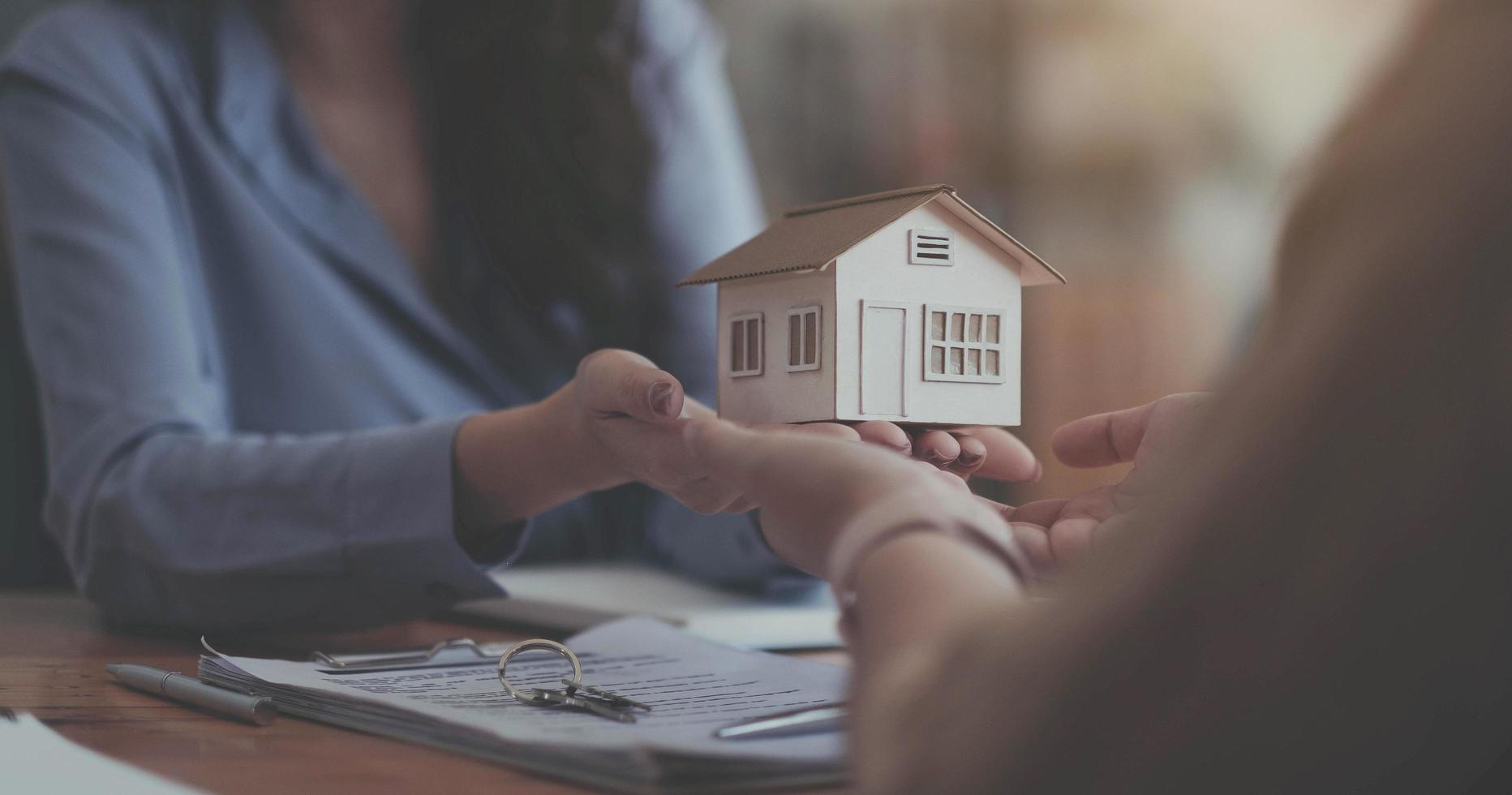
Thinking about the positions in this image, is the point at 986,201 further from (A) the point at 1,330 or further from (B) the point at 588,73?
(A) the point at 1,330

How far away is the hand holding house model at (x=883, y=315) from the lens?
2.32 ft

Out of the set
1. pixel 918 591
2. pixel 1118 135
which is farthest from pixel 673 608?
pixel 1118 135

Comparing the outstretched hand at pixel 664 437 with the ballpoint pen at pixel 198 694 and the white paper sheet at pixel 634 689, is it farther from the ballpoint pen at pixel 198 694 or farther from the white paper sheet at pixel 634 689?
the ballpoint pen at pixel 198 694

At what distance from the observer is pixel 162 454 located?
43.6 inches

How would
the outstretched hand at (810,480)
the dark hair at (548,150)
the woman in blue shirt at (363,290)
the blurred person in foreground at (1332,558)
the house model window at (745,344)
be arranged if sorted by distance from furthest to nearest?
the dark hair at (548,150), the woman in blue shirt at (363,290), the house model window at (745,344), the outstretched hand at (810,480), the blurred person in foreground at (1332,558)

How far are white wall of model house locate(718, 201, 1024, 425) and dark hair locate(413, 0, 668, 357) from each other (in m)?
0.91

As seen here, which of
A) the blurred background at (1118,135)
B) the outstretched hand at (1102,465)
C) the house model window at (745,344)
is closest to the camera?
the outstretched hand at (1102,465)

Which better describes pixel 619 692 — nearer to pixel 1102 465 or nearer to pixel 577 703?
pixel 577 703

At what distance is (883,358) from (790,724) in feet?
0.76

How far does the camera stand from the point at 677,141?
5.60ft

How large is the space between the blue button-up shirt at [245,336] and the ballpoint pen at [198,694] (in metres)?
0.24

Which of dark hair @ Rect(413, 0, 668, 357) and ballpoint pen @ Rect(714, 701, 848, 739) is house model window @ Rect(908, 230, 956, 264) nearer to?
ballpoint pen @ Rect(714, 701, 848, 739)

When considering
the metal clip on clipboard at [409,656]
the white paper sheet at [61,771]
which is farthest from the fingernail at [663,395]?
the white paper sheet at [61,771]

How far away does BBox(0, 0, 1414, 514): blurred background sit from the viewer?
2.56 metres
